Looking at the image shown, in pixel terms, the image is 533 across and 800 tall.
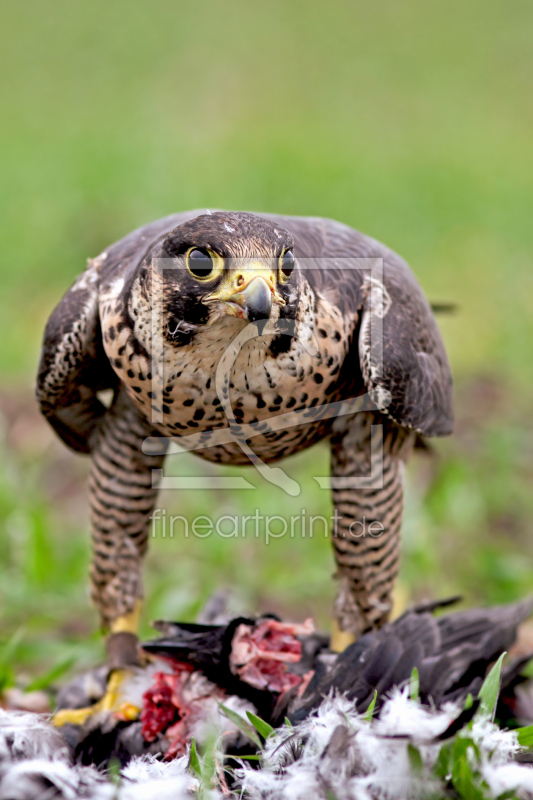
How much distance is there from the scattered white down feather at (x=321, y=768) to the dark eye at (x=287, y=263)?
1.18 m

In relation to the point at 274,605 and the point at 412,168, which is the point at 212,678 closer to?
the point at 274,605

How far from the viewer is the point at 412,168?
10.2 meters

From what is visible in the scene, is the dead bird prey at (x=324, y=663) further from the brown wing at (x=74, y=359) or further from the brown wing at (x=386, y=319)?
the brown wing at (x=74, y=359)

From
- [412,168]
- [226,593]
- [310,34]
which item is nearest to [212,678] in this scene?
[226,593]

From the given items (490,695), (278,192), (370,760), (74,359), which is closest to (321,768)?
(370,760)

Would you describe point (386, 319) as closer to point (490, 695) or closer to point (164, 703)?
point (490, 695)

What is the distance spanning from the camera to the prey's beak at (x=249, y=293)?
7.03 ft

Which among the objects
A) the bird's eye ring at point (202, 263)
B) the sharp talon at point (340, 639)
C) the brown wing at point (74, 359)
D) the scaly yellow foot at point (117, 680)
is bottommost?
the scaly yellow foot at point (117, 680)

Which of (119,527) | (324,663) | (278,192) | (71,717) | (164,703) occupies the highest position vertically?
(278,192)

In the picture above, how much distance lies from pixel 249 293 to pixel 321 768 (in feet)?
3.86

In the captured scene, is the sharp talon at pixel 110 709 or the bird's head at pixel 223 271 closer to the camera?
the bird's head at pixel 223 271

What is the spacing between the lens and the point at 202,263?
2.25m

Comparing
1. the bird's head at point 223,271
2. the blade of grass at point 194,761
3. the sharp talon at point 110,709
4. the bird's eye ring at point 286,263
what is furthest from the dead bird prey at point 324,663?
the bird's eye ring at point 286,263

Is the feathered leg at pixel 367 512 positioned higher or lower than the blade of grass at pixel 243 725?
higher
